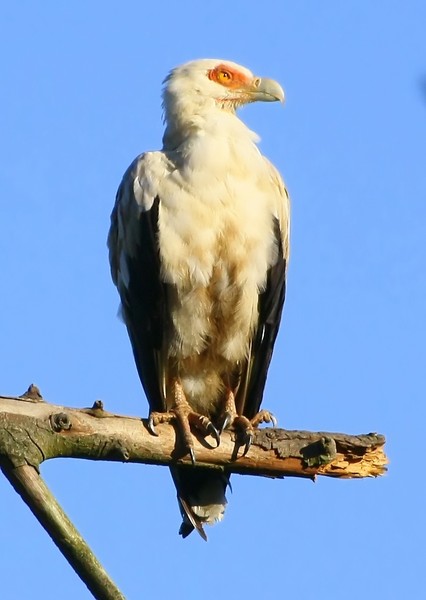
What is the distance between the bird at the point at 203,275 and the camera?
643cm

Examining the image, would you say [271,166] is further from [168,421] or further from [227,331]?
[168,421]

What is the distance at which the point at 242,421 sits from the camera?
6203 millimetres

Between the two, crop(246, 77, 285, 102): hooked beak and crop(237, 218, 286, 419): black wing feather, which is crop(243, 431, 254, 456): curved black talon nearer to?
crop(237, 218, 286, 419): black wing feather

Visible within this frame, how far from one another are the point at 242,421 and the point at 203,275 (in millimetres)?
833

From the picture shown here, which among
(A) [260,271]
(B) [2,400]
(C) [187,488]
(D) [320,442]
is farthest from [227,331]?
(B) [2,400]

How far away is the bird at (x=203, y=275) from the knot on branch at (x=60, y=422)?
146cm

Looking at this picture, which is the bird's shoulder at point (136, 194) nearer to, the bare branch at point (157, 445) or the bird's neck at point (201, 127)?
the bird's neck at point (201, 127)

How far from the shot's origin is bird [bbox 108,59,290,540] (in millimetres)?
6434

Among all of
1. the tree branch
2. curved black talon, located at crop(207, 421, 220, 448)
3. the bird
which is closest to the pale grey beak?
the bird

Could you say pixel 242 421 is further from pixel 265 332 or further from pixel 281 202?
pixel 281 202

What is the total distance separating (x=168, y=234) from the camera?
21.1ft

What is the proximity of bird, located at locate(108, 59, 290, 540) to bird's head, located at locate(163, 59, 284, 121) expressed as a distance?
184 millimetres

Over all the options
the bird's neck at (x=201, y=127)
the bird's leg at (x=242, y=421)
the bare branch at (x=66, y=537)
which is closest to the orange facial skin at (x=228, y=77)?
the bird's neck at (x=201, y=127)

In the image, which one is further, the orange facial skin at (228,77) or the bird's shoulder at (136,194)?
the orange facial skin at (228,77)
